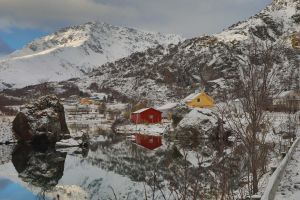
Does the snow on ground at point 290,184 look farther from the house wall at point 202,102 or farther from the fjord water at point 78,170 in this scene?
the house wall at point 202,102

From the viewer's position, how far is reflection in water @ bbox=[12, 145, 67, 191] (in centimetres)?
2998

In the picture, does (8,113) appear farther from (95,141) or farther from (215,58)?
(215,58)

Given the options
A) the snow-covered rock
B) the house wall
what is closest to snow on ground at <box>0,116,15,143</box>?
the snow-covered rock

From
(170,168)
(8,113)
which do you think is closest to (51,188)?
(170,168)

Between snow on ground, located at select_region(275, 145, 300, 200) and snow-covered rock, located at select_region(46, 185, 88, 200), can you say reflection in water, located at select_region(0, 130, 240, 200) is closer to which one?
snow-covered rock, located at select_region(46, 185, 88, 200)

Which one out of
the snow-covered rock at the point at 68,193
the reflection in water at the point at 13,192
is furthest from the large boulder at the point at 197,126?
the reflection in water at the point at 13,192

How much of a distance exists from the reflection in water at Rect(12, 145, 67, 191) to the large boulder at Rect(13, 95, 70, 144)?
664 centimetres

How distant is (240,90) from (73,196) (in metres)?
13.0

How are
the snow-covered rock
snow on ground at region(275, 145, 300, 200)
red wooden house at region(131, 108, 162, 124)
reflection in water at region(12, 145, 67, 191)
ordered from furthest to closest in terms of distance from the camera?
red wooden house at region(131, 108, 162, 124), reflection in water at region(12, 145, 67, 191), the snow-covered rock, snow on ground at region(275, 145, 300, 200)

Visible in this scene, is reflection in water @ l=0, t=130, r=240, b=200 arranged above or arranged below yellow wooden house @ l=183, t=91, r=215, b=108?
below

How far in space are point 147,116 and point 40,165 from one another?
51628 millimetres

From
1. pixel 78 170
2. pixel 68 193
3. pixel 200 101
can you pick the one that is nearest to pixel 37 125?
pixel 78 170

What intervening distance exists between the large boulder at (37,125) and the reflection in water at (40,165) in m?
6.64

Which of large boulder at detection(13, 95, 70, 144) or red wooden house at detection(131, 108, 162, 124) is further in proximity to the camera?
red wooden house at detection(131, 108, 162, 124)
